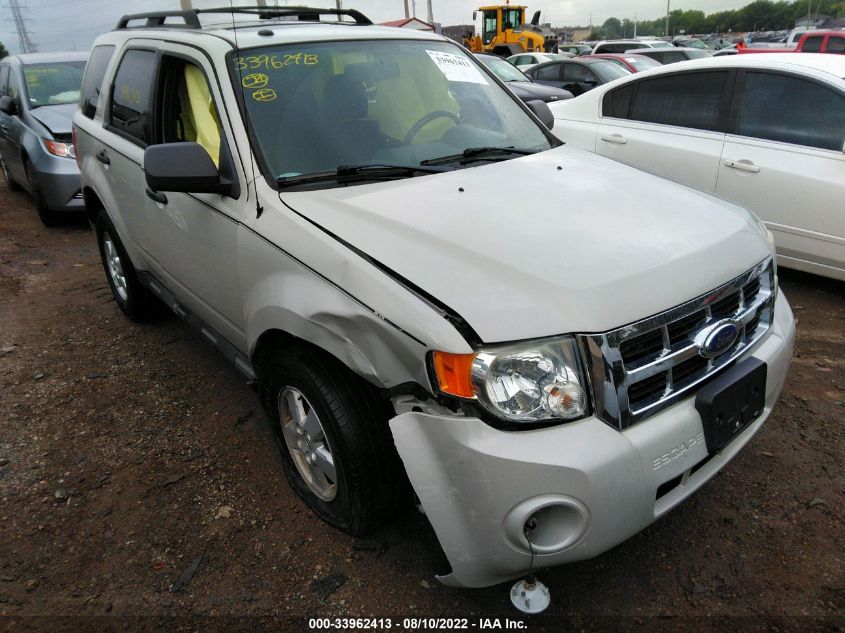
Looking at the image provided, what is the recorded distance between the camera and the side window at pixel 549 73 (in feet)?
39.9

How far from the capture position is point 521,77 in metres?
11.0

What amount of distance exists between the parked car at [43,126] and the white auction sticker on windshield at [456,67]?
15.9ft

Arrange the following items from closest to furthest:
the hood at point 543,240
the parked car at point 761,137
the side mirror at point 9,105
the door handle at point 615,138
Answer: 1. the hood at point 543,240
2. the parked car at point 761,137
3. the door handle at point 615,138
4. the side mirror at point 9,105

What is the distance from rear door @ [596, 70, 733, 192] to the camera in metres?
4.75

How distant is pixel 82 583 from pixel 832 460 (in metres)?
3.05

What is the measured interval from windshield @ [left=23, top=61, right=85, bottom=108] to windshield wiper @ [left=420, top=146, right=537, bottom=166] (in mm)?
6385

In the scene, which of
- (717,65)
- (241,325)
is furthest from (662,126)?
(241,325)

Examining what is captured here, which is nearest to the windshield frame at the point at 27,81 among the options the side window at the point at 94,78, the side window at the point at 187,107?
the side window at the point at 94,78

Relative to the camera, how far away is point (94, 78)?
166 inches

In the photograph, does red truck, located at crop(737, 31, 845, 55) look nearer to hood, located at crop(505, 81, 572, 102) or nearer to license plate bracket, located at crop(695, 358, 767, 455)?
hood, located at crop(505, 81, 572, 102)

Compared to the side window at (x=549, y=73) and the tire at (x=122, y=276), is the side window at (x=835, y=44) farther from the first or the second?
the tire at (x=122, y=276)

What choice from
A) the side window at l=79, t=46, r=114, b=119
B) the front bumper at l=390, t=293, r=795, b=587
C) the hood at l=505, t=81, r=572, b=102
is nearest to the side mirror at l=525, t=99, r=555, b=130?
the front bumper at l=390, t=293, r=795, b=587

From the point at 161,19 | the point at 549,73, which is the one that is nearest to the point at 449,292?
the point at 161,19

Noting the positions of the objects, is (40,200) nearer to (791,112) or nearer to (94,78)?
(94,78)
